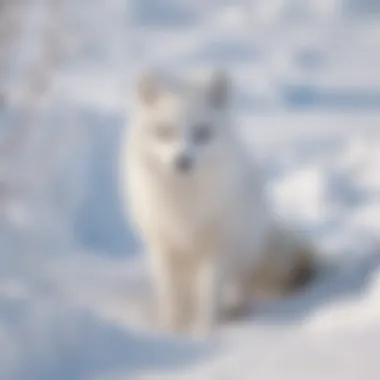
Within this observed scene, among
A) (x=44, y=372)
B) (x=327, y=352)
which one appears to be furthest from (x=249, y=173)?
(x=44, y=372)

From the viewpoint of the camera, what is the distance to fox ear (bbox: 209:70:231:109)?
→ 74.7 inches

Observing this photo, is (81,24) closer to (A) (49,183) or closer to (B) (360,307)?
(A) (49,183)

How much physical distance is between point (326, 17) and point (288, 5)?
17 centimetres

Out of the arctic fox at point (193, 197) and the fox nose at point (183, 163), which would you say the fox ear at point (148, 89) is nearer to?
the arctic fox at point (193, 197)

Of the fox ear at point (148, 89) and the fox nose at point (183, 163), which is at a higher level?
the fox ear at point (148, 89)

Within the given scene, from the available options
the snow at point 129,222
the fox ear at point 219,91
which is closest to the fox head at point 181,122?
the fox ear at point 219,91

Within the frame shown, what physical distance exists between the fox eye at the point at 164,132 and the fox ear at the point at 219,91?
0.37ft

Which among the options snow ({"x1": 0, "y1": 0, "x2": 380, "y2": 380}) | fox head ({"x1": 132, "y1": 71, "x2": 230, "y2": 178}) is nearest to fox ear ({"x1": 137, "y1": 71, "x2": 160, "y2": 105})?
fox head ({"x1": 132, "y1": 71, "x2": 230, "y2": 178})

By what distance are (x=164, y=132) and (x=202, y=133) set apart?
→ 3.0 inches

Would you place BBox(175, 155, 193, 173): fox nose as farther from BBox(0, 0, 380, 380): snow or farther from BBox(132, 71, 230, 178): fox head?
BBox(0, 0, 380, 380): snow

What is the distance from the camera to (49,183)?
2572 millimetres

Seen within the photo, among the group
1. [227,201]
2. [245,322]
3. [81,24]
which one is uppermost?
[81,24]

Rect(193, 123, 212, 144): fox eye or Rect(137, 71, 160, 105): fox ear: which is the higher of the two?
Rect(137, 71, 160, 105): fox ear

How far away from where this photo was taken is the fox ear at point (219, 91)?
190cm
